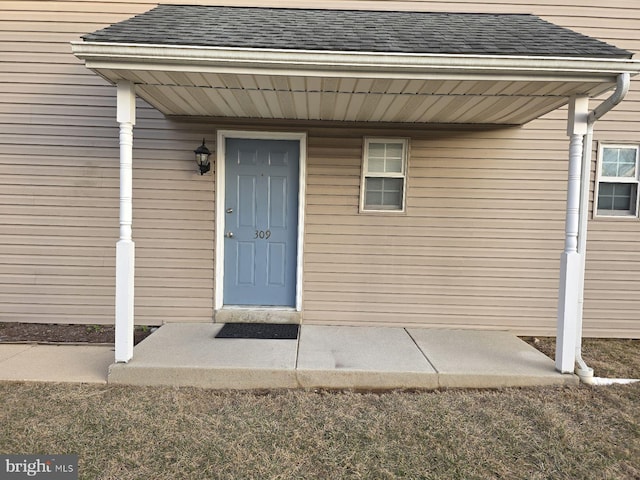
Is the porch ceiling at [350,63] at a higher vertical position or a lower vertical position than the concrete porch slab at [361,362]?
higher

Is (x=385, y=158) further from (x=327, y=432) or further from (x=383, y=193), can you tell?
(x=327, y=432)

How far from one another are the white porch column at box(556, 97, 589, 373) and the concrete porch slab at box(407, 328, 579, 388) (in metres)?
0.22

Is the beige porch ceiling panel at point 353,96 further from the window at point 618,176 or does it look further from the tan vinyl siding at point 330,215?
the window at point 618,176

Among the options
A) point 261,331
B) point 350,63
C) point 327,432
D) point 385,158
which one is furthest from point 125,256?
point 385,158

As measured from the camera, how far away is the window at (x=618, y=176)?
4.64 meters

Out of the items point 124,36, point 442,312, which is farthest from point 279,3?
point 442,312

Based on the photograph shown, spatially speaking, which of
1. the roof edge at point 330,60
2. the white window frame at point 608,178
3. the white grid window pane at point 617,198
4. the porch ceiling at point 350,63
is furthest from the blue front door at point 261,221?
the white grid window pane at point 617,198

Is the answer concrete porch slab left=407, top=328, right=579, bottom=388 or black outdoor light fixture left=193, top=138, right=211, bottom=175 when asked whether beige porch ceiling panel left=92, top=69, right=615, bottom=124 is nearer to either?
black outdoor light fixture left=193, top=138, right=211, bottom=175

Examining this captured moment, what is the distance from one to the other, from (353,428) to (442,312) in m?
2.44

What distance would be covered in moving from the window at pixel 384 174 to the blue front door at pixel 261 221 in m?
0.85

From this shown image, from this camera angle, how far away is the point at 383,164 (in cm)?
466

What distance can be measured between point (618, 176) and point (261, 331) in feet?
15.4

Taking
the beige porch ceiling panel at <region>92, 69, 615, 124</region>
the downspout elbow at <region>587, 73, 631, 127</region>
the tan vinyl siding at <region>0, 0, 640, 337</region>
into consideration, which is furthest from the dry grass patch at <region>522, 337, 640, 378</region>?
the beige porch ceiling panel at <region>92, 69, 615, 124</region>

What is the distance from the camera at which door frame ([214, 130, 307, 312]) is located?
14.9 ft
